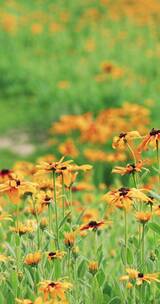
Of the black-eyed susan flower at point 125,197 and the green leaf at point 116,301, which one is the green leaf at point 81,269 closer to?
the green leaf at point 116,301

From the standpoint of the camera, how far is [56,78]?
1083cm

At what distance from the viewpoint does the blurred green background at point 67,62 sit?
9.55 metres

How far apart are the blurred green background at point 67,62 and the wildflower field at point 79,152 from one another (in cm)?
2

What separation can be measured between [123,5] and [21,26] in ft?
7.62

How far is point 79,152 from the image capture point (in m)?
8.10

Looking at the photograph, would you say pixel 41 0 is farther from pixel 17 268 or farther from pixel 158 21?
pixel 17 268

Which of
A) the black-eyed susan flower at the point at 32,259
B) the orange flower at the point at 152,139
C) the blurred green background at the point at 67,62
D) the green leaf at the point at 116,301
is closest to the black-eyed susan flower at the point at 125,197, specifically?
the orange flower at the point at 152,139

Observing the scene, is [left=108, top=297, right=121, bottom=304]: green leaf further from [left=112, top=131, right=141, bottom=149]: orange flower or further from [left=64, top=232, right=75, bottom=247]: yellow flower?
[left=112, top=131, right=141, bottom=149]: orange flower

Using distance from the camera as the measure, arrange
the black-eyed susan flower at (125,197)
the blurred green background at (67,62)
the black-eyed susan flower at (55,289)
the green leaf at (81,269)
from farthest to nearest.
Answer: the blurred green background at (67,62) → the green leaf at (81,269) → the black-eyed susan flower at (125,197) → the black-eyed susan flower at (55,289)

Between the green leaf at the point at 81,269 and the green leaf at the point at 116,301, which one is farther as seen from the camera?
the green leaf at the point at 81,269

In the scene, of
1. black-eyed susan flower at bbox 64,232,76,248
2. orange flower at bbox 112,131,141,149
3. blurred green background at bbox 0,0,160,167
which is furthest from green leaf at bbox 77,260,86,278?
blurred green background at bbox 0,0,160,167

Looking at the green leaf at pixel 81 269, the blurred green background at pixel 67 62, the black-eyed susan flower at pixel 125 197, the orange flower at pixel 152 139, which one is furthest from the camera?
the blurred green background at pixel 67 62

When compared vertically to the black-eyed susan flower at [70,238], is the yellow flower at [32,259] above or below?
below

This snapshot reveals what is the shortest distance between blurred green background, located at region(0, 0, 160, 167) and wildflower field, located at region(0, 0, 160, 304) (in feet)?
0.07
